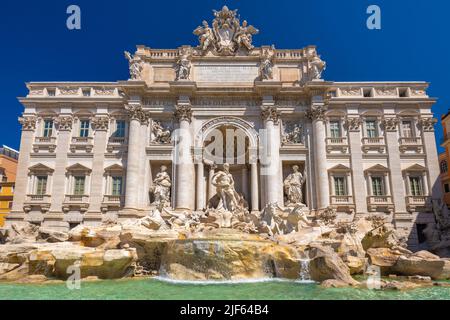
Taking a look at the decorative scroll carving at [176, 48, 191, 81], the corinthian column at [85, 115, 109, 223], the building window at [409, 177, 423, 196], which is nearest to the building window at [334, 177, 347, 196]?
the building window at [409, 177, 423, 196]

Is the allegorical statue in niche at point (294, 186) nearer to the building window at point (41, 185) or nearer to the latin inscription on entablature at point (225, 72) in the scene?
the latin inscription on entablature at point (225, 72)

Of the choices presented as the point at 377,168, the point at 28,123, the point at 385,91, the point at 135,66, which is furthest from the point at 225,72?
the point at 28,123

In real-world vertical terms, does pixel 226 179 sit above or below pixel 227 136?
below

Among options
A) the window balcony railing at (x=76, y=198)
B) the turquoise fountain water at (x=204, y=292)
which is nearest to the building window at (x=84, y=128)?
the window balcony railing at (x=76, y=198)

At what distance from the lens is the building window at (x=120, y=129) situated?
83.3 ft

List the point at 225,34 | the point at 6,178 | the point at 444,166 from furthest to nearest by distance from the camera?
the point at 6,178 → the point at 444,166 → the point at 225,34

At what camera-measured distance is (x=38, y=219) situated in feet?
77.4

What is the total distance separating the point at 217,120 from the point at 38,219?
15211mm

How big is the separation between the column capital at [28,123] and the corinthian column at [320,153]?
21.6m

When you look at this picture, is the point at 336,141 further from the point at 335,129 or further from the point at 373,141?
the point at 373,141

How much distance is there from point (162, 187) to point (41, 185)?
9.42 m

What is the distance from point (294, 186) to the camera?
23594 mm
